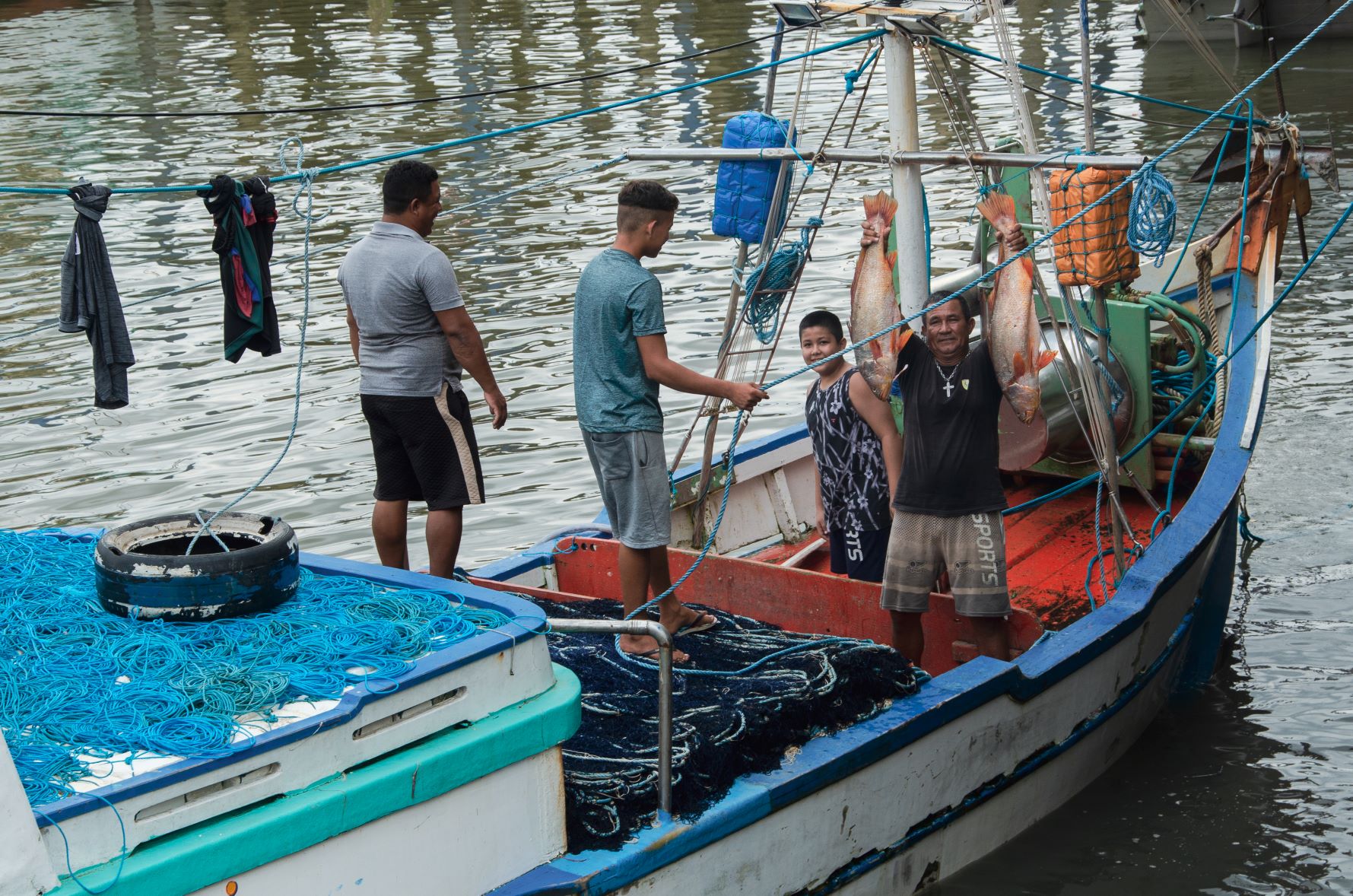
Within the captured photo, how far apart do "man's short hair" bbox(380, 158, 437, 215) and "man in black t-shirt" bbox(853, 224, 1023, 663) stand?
67.8 inches

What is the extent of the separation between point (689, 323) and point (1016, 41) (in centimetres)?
1612

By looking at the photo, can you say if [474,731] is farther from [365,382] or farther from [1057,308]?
[1057,308]

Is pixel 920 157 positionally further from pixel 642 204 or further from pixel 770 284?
pixel 642 204

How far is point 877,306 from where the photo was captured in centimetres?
580

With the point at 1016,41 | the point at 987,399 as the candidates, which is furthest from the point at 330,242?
the point at 1016,41

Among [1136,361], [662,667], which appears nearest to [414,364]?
[662,667]

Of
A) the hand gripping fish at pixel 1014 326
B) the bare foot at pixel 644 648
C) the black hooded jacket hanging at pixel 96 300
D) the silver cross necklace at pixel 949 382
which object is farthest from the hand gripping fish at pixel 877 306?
the black hooded jacket hanging at pixel 96 300

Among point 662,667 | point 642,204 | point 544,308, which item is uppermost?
point 642,204

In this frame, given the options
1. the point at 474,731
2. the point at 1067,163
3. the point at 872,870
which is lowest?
the point at 872,870

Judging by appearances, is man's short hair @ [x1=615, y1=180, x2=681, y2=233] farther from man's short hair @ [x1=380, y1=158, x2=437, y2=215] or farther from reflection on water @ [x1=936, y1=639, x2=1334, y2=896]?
reflection on water @ [x1=936, y1=639, x2=1334, y2=896]

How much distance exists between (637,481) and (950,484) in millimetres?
1243

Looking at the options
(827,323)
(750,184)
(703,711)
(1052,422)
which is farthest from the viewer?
(1052,422)

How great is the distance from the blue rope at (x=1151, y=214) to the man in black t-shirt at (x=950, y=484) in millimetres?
722

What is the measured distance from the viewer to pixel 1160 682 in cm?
693
